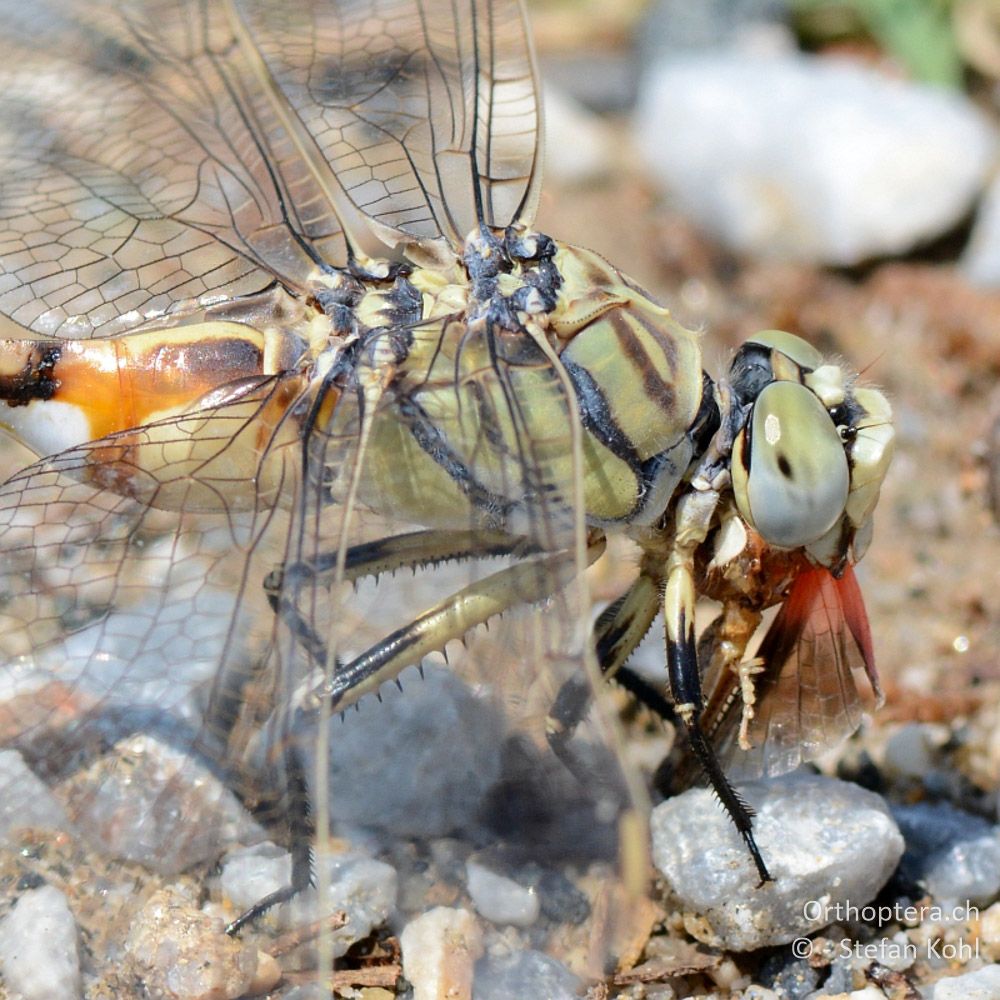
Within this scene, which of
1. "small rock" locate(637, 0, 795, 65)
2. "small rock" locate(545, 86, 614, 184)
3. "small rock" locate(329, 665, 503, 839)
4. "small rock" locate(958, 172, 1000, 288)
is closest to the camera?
"small rock" locate(329, 665, 503, 839)

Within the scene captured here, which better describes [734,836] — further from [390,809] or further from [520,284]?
[520,284]

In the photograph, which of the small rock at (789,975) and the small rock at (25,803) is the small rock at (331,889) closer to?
the small rock at (25,803)

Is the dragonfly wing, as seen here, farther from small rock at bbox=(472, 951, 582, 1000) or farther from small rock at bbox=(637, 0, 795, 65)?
small rock at bbox=(637, 0, 795, 65)

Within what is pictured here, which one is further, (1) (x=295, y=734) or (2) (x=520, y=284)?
(2) (x=520, y=284)

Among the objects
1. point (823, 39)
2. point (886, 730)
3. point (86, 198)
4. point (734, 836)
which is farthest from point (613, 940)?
point (823, 39)

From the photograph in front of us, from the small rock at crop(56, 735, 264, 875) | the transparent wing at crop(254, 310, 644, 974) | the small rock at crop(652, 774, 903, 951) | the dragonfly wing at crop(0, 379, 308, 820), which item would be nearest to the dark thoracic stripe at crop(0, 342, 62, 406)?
the dragonfly wing at crop(0, 379, 308, 820)

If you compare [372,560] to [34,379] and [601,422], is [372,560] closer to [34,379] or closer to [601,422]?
[601,422]
